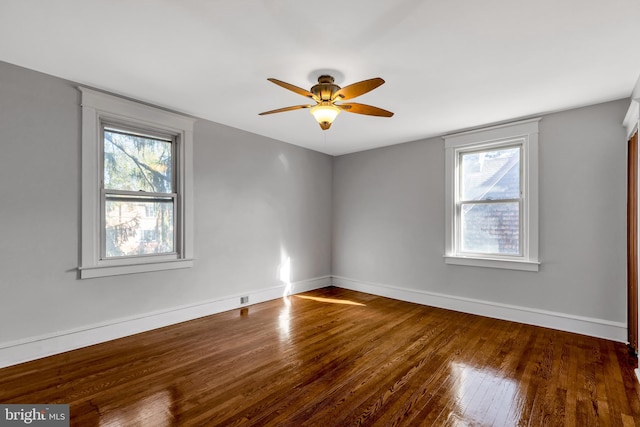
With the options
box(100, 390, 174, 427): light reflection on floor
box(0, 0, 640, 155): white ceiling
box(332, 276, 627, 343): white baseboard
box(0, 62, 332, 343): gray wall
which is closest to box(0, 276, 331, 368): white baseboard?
box(0, 62, 332, 343): gray wall

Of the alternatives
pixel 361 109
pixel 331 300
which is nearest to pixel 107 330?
pixel 331 300

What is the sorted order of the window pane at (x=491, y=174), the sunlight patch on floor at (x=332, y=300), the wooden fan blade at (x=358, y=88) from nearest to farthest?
the wooden fan blade at (x=358, y=88), the window pane at (x=491, y=174), the sunlight patch on floor at (x=332, y=300)

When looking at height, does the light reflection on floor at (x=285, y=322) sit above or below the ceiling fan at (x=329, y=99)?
below

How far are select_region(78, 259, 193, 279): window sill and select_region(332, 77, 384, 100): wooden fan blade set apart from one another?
2.66m

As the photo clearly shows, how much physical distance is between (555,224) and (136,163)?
190 inches

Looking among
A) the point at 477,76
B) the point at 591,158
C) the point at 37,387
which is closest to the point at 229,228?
the point at 37,387

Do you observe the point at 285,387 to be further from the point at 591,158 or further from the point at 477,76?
the point at 591,158

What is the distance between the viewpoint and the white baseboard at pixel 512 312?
3.28m

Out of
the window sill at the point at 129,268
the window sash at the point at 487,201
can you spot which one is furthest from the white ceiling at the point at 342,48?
the window sill at the point at 129,268

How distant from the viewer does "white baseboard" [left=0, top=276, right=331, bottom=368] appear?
8.71ft

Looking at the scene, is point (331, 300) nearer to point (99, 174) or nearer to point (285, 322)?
point (285, 322)

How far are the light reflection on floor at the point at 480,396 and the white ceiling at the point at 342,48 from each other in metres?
2.53

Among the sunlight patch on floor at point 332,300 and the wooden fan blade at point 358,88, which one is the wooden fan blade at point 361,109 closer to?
the wooden fan blade at point 358,88

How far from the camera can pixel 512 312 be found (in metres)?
3.88
